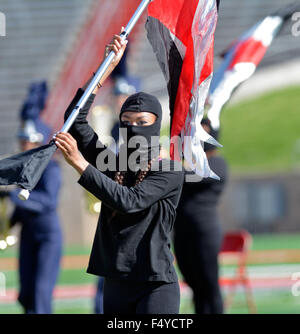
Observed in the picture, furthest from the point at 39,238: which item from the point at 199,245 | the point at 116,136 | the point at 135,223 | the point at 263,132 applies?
the point at 263,132

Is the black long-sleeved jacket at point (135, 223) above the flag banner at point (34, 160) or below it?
below

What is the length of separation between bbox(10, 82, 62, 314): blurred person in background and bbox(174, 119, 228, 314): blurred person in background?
3.72ft

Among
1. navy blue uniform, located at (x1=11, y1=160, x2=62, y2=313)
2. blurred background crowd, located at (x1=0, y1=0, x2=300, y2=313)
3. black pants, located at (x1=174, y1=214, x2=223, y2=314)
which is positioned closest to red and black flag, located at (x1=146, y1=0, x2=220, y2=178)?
blurred background crowd, located at (x1=0, y1=0, x2=300, y2=313)

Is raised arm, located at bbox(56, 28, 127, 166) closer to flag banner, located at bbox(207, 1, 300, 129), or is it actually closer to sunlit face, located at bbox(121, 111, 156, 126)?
sunlit face, located at bbox(121, 111, 156, 126)

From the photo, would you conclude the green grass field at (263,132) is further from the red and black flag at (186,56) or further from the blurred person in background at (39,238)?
the red and black flag at (186,56)

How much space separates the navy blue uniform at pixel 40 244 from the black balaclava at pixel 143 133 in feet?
8.33

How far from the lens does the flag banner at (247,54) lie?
5555 millimetres

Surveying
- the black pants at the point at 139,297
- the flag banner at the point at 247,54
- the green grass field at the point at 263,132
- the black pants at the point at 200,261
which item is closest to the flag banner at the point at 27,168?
the black pants at the point at 139,297

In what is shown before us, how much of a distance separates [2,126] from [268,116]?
7.65 metres

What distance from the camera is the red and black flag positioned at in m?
4.00

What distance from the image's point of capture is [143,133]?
3.82 meters

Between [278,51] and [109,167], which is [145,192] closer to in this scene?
[109,167]

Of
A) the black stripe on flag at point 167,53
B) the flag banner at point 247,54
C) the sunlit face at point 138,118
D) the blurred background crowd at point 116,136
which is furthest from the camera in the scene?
the blurred background crowd at point 116,136

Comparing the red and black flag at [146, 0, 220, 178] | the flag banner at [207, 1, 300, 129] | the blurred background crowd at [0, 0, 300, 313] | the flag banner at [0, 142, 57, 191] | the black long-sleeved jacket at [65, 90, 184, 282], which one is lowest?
the black long-sleeved jacket at [65, 90, 184, 282]
